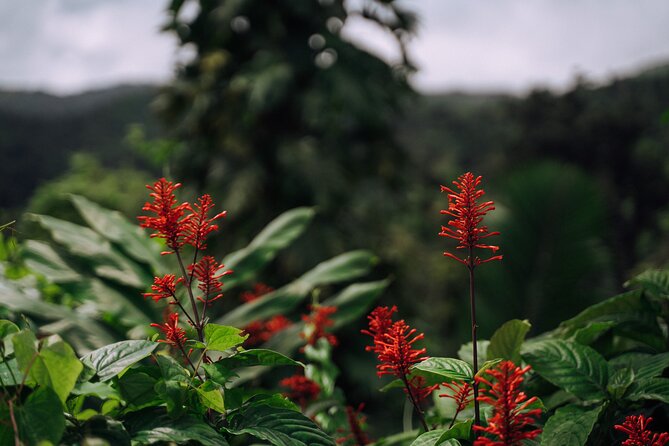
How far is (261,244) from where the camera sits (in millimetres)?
1287

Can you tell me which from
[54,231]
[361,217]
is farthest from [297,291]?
[361,217]

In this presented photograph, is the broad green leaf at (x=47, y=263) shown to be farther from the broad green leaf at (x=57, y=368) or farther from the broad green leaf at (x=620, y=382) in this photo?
the broad green leaf at (x=620, y=382)

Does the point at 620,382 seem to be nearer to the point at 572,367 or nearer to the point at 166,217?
the point at 572,367

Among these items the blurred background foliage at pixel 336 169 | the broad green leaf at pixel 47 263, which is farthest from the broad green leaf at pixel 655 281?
the blurred background foliage at pixel 336 169

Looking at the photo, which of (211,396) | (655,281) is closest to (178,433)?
(211,396)

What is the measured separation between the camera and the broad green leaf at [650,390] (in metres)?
0.54

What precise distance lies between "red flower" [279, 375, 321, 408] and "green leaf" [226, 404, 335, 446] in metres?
0.35

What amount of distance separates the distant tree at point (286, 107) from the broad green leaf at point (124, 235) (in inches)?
139

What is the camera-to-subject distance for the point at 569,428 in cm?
52

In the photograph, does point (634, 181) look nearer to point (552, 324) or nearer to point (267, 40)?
point (267, 40)

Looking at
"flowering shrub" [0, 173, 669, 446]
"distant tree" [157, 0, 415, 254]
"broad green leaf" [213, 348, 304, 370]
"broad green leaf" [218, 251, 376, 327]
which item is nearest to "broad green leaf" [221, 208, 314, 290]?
"broad green leaf" [218, 251, 376, 327]

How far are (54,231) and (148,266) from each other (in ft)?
0.76

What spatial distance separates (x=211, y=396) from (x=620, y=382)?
0.42 meters

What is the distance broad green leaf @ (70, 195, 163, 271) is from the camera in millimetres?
1314
